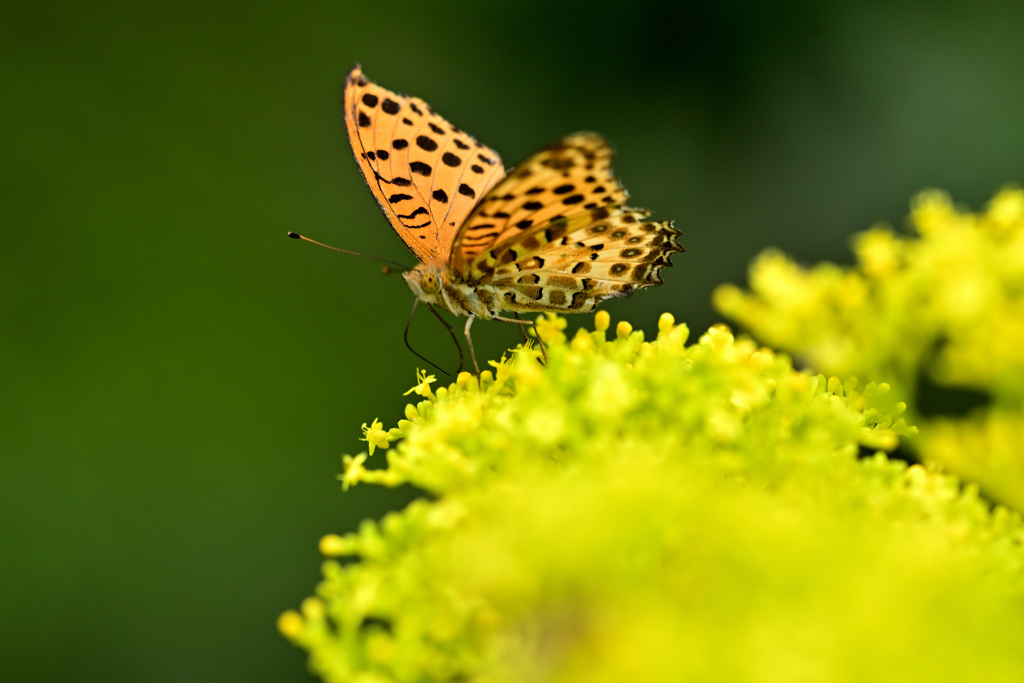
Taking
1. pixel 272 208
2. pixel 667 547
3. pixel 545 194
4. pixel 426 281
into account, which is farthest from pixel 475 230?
pixel 272 208

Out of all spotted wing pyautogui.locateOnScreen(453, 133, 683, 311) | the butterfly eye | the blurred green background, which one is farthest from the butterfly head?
the blurred green background

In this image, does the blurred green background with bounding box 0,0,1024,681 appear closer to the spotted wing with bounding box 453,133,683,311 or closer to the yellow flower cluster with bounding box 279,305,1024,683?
the spotted wing with bounding box 453,133,683,311

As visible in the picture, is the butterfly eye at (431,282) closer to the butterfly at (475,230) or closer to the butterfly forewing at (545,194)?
the butterfly at (475,230)

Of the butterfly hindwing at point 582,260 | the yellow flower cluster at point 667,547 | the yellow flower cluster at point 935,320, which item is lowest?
the yellow flower cluster at point 667,547

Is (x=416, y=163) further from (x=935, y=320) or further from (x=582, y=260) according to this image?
(x=935, y=320)

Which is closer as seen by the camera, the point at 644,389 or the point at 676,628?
the point at 676,628

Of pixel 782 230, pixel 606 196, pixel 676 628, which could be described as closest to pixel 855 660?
pixel 676 628

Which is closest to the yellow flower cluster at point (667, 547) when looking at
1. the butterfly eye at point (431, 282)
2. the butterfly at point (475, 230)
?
the butterfly at point (475, 230)

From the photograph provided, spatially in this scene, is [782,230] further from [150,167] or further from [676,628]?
[676,628]
